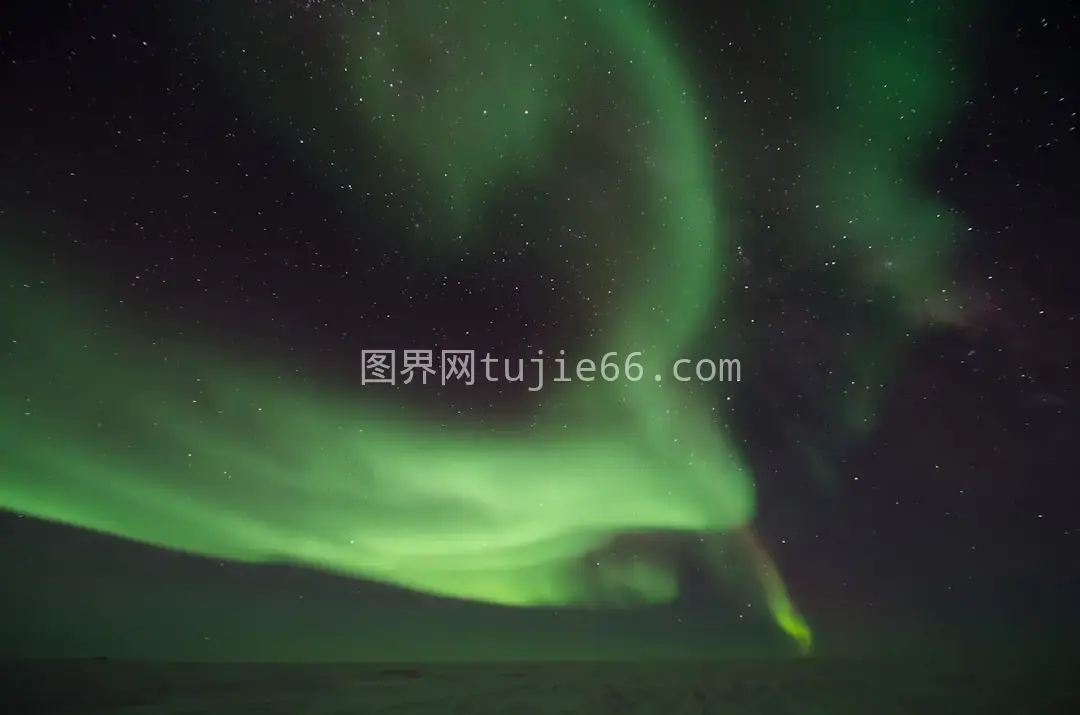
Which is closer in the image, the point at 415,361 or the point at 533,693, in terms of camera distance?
the point at 533,693

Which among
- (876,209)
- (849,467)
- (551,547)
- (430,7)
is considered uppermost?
(430,7)

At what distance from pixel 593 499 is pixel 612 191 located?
3.83ft

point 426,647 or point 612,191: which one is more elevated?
point 612,191

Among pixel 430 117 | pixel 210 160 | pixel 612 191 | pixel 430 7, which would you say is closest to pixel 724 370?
pixel 612 191

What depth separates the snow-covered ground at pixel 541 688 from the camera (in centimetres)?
250

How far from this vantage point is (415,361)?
9.47 feet

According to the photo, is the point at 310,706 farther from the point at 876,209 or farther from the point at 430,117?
the point at 876,209

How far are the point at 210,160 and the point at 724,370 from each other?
6.95 ft

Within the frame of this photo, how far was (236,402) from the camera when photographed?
286 centimetres

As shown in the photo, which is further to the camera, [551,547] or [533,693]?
[551,547]

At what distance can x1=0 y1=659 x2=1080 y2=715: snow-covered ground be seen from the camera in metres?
2.50

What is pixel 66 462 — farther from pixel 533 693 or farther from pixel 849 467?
pixel 849 467

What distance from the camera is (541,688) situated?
8.66 ft

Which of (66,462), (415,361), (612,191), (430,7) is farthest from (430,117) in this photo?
(66,462)
